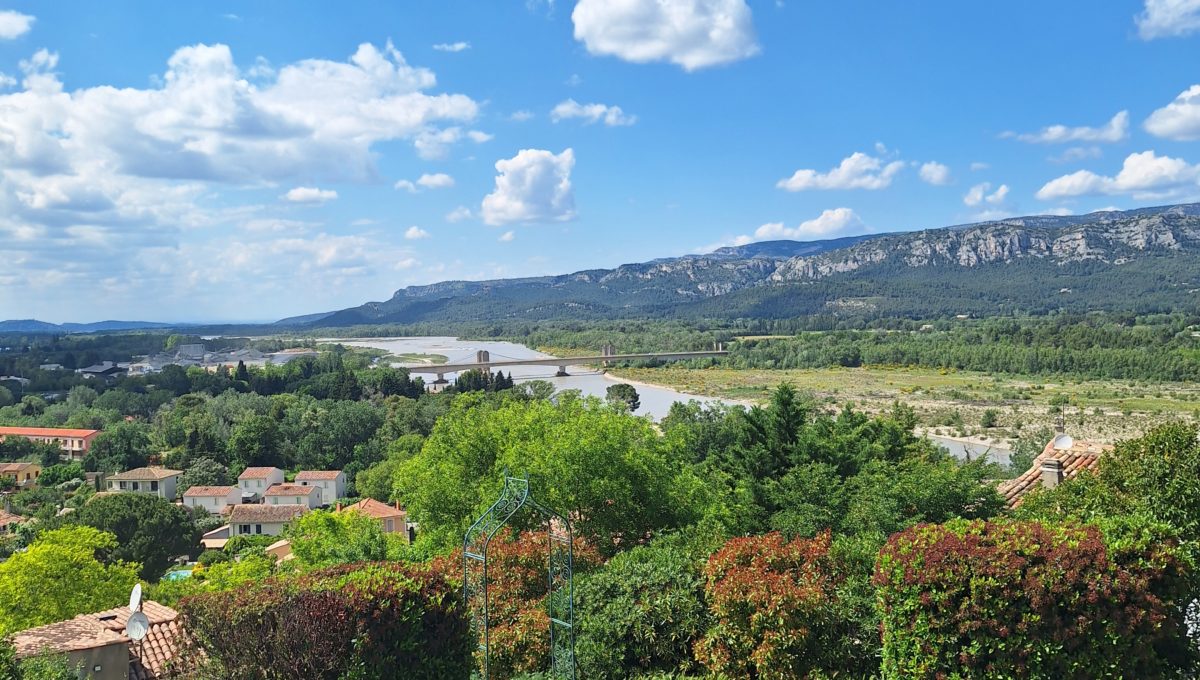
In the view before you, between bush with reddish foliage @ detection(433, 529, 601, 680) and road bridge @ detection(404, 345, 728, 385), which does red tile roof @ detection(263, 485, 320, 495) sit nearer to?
bush with reddish foliage @ detection(433, 529, 601, 680)

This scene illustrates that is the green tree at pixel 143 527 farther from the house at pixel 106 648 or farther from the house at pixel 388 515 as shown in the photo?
the house at pixel 106 648

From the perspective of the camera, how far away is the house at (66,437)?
46.5 metres

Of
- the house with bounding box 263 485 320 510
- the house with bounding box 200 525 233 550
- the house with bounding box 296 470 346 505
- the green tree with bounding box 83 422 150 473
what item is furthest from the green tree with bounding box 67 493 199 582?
the green tree with bounding box 83 422 150 473

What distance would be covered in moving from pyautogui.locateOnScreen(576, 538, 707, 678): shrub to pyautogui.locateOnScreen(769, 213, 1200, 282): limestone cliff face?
161600 mm

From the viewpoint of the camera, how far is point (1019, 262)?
497ft

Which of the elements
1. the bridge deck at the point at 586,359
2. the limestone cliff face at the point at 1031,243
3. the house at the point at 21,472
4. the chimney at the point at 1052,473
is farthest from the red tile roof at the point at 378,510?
the limestone cliff face at the point at 1031,243

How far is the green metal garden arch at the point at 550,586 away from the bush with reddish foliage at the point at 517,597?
13 centimetres

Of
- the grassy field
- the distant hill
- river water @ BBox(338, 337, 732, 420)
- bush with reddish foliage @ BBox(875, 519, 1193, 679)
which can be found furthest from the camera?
the distant hill

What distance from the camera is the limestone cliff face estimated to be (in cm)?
14125

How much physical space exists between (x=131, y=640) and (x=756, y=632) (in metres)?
6.71

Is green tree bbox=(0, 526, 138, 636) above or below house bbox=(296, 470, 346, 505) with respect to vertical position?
above

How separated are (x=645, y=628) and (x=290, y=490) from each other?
32.9 m

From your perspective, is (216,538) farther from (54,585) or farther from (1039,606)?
(1039,606)

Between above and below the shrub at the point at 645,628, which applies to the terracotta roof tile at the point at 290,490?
below
